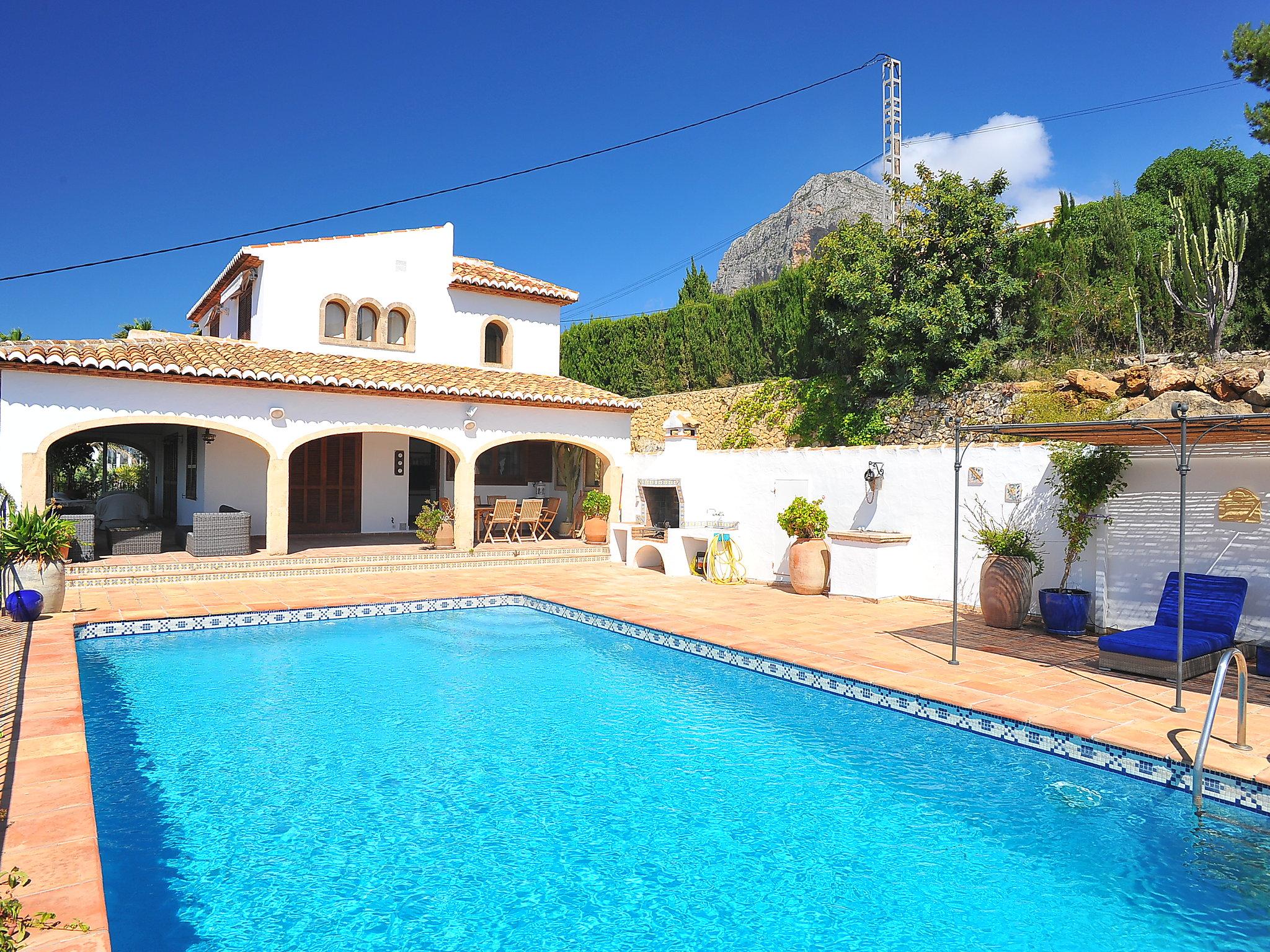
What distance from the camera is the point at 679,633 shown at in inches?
372

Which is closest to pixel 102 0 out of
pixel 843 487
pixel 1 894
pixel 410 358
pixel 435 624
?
pixel 410 358

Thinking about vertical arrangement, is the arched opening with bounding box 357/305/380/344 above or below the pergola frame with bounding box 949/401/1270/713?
above

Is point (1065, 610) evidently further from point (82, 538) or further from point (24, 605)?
point (82, 538)

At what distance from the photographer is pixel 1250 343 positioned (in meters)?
14.7

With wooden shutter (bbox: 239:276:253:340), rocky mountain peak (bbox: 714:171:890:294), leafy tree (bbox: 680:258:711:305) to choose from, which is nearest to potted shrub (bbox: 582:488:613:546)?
wooden shutter (bbox: 239:276:253:340)

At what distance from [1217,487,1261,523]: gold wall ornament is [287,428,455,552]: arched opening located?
14.9 metres

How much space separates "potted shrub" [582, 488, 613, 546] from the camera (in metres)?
18.3

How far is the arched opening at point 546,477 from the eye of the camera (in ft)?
68.1

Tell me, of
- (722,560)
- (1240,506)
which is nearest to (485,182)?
(722,560)

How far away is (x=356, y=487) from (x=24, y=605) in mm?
10453

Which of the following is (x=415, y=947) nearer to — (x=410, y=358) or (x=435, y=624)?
(x=435, y=624)

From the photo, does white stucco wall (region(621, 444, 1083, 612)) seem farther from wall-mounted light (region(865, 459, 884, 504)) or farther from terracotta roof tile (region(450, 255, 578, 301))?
terracotta roof tile (region(450, 255, 578, 301))

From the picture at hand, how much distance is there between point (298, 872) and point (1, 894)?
1.60 meters

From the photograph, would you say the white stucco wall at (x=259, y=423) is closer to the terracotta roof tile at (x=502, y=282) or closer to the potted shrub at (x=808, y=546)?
the terracotta roof tile at (x=502, y=282)
